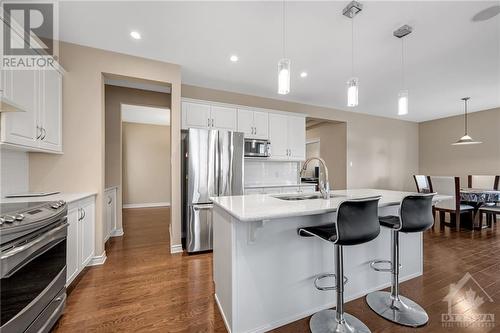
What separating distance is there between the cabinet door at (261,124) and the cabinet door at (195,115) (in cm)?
94

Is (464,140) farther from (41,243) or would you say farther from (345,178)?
(41,243)

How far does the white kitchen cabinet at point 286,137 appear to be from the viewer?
423 cm

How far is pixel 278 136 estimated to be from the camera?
4.27m

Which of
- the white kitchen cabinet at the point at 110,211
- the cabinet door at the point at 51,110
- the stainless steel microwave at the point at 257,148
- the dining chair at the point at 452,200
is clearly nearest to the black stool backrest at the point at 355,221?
the stainless steel microwave at the point at 257,148

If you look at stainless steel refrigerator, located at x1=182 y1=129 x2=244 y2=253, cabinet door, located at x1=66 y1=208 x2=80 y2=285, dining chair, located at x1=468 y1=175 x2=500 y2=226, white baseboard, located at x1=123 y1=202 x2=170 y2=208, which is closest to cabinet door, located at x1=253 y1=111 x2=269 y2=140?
stainless steel refrigerator, located at x1=182 y1=129 x2=244 y2=253

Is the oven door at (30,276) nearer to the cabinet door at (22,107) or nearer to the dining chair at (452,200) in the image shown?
the cabinet door at (22,107)

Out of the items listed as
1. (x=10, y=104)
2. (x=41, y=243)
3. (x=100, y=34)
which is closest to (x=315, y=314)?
(x=41, y=243)

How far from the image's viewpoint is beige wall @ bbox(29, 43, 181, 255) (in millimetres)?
2463

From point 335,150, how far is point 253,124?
2910 millimetres

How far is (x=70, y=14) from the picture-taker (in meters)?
2.10

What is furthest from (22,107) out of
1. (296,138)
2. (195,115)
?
(296,138)

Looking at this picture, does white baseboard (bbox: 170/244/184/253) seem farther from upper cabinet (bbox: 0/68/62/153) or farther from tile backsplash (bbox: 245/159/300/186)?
upper cabinet (bbox: 0/68/62/153)

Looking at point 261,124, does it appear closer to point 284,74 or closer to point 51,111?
point 284,74

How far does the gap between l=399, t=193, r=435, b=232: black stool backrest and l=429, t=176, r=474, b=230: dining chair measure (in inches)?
119
